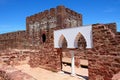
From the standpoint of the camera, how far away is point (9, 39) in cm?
1873

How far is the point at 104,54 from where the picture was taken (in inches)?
267

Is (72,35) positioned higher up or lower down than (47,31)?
lower down

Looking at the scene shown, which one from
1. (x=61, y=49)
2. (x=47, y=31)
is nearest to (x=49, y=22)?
(x=47, y=31)

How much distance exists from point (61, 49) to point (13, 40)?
9.99 m

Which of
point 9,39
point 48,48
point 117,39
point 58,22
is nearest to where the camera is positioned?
point 117,39

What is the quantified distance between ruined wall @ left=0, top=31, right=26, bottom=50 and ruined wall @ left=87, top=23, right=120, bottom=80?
11785 mm

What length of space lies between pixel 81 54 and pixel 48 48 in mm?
4386

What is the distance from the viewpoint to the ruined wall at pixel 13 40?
1744 centimetres

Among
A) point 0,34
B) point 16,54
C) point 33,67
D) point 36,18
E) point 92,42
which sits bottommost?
point 33,67

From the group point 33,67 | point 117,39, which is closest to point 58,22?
point 33,67

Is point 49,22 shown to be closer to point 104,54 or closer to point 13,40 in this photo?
point 13,40

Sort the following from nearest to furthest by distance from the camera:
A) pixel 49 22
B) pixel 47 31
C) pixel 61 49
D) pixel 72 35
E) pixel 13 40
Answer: pixel 72 35, pixel 61 49, pixel 49 22, pixel 47 31, pixel 13 40

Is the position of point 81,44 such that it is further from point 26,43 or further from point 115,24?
point 26,43

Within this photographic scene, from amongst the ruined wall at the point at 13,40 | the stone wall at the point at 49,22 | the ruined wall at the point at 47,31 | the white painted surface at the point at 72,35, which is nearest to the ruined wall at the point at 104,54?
the white painted surface at the point at 72,35
